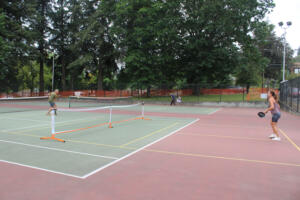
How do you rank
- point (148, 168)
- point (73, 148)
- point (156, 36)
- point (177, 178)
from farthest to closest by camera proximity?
point (156, 36), point (73, 148), point (148, 168), point (177, 178)

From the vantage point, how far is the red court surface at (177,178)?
159 inches

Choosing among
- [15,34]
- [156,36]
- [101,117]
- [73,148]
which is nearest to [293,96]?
[101,117]

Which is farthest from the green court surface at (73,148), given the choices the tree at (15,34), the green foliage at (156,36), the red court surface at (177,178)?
the tree at (15,34)

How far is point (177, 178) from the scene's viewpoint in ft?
15.7

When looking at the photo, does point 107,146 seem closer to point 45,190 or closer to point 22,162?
point 22,162

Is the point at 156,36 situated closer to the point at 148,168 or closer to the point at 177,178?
the point at 148,168

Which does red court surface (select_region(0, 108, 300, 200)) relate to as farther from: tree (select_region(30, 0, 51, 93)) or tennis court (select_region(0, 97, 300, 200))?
tree (select_region(30, 0, 51, 93))

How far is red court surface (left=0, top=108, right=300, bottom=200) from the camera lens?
4.05 meters

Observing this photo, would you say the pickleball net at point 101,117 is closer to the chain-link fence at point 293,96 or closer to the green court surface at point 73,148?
the green court surface at point 73,148

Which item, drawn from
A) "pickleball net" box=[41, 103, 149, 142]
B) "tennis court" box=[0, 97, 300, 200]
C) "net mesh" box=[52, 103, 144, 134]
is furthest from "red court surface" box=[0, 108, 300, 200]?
"net mesh" box=[52, 103, 144, 134]

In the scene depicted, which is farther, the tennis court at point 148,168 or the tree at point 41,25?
the tree at point 41,25

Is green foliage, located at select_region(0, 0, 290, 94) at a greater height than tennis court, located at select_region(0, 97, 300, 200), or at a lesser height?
greater

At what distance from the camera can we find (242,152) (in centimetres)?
696

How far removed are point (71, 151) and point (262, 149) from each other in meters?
5.92
